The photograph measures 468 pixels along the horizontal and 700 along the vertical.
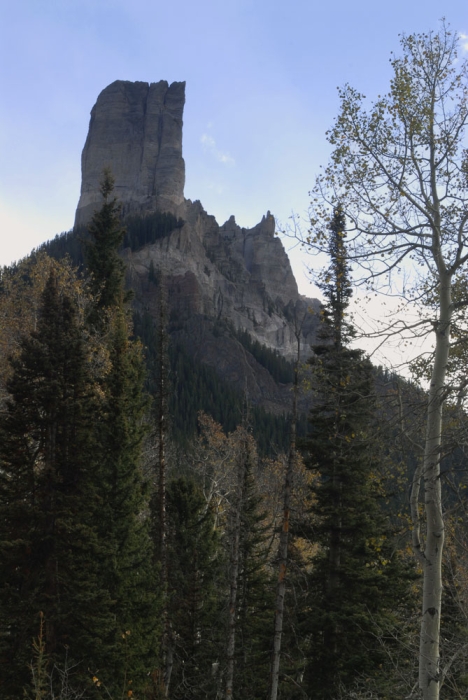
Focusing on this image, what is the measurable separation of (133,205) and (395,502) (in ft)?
432

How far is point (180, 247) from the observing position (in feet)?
471

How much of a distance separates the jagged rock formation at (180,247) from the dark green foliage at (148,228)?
76.3 inches

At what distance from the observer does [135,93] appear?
181000 mm

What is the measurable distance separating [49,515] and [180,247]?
135 m

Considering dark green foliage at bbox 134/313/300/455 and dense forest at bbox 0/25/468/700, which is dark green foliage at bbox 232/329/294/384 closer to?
dark green foliage at bbox 134/313/300/455

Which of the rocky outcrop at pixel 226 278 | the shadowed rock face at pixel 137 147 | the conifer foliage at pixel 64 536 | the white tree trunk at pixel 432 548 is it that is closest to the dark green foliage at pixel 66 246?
the rocky outcrop at pixel 226 278

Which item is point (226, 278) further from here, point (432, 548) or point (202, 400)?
point (432, 548)

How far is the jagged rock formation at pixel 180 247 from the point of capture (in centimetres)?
13200

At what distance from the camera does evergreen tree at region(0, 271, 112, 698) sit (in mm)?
12195

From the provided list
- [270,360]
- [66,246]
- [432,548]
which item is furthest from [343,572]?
[66,246]

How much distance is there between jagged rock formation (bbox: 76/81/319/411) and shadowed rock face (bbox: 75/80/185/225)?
0.31 m

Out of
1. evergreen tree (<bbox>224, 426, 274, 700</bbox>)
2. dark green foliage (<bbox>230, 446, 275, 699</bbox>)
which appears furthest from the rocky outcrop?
evergreen tree (<bbox>224, 426, 274, 700</bbox>)

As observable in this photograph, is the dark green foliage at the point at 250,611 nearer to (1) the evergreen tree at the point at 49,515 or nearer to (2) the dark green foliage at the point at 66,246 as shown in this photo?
(1) the evergreen tree at the point at 49,515

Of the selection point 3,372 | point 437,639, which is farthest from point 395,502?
point 437,639
